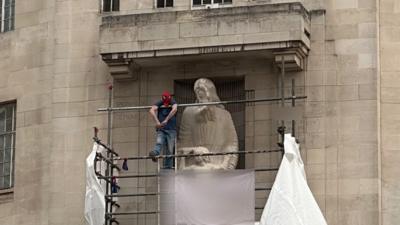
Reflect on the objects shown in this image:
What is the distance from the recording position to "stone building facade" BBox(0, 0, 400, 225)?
3172cm

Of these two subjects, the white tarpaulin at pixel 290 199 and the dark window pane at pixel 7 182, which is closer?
the white tarpaulin at pixel 290 199

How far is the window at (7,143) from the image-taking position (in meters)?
35.6

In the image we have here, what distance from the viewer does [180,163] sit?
32.3m

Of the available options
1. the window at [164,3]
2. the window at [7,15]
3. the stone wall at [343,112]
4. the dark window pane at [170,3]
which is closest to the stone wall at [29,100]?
the window at [7,15]

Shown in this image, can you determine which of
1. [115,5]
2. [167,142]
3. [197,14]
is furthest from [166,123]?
[115,5]

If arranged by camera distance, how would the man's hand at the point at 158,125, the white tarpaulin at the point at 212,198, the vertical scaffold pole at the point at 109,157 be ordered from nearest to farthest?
the white tarpaulin at the point at 212,198 < the man's hand at the point at 158,125 < the vertical scaffold pole at the point at 109,157

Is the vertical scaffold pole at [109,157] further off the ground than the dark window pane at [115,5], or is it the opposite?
the dark window pane at [115,5]

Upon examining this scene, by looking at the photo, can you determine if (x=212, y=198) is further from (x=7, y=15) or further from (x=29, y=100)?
(x=7, y=15)

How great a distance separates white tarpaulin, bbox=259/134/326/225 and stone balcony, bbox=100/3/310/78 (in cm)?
216

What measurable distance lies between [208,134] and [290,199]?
9.33ft

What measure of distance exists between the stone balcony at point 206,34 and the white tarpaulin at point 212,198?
2630 mm

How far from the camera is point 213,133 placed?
32.3m

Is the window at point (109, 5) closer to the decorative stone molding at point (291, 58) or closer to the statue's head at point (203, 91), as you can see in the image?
the statue's head at point (203, 91)

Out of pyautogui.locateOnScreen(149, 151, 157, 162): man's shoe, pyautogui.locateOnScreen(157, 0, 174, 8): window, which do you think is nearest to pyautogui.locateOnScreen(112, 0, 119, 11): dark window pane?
pyautogui.locateOnScreen(157, 0, 174, 8): window
